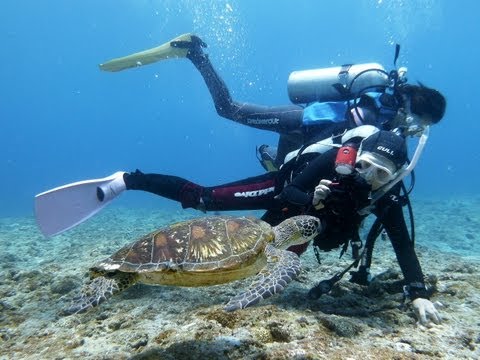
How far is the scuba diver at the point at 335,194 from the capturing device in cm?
382

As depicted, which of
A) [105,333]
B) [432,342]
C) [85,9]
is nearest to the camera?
[432,342]

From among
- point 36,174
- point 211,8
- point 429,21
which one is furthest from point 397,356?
point 36,174

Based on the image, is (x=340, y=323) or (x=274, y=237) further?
(x=274, y=237)

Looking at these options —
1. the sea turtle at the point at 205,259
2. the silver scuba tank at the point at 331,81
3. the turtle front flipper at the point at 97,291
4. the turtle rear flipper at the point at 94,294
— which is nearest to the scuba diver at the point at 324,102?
the silver scuba tank at the point at 331,81

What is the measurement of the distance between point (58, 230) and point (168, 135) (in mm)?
170355

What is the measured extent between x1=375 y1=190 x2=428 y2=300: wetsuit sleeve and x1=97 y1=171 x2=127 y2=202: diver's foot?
14.8ft

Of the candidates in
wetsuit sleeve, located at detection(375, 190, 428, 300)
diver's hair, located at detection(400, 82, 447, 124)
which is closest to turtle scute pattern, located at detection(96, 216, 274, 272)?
wetsuit sleeve, located at detection(375, 190, 428, 300)

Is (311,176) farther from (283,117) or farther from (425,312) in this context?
(283,117)

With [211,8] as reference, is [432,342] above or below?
below

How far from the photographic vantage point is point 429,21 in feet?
287

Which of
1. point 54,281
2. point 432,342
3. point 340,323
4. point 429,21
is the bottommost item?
point 432,342

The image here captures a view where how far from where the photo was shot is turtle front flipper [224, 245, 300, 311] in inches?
117

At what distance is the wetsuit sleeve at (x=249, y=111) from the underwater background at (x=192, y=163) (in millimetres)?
2862

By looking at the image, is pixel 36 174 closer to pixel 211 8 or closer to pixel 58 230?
pixel 211 8
